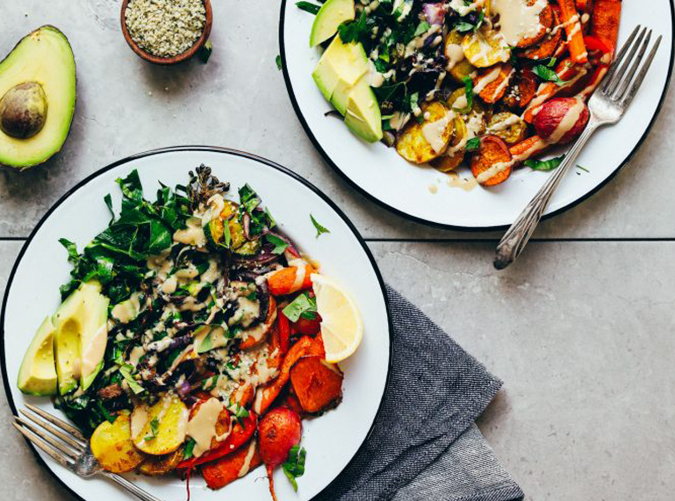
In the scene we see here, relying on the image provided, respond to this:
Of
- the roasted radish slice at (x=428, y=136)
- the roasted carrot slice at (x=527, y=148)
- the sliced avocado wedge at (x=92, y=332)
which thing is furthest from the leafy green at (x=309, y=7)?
the sliced avocado wedge at (x=92, y=332)

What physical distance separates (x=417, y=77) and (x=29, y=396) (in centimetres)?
133

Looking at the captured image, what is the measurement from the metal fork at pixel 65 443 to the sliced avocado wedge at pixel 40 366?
0.22 feet

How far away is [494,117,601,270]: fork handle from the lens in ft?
5.80

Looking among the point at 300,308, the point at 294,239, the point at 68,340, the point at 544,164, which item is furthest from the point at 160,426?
the point at 544,164

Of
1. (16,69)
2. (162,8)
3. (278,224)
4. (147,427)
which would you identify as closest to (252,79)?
(162,8)

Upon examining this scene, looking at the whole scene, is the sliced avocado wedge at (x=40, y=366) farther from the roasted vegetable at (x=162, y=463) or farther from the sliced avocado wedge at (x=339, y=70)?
the sliced avocado wedge at (x=339, y=70)

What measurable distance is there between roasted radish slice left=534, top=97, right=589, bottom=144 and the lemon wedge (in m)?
0.70

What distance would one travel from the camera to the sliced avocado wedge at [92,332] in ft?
5.44

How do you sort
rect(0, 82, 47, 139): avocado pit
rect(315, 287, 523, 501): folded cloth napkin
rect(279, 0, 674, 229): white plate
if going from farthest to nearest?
rect(315, 287, 523, 501): folded cloth napkin < rect(279, 0, 674, 229): white plate < rect(0, 82, 47, 139): avocado pit

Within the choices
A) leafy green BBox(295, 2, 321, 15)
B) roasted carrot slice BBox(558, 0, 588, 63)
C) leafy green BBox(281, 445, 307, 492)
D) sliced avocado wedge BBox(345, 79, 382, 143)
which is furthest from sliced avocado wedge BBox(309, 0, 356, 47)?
leafy green BBox(281, 445, 307, 492)

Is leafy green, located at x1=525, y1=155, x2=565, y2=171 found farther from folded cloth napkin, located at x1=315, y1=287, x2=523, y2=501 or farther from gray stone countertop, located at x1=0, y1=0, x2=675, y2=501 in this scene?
folded cloth napkin, located at x1=315, y1=287, x2=523, y2=501

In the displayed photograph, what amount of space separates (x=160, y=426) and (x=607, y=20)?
160 centimetres

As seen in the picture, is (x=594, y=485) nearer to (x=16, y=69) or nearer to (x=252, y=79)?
(x=252, y=79)

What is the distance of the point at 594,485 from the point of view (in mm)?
2008
